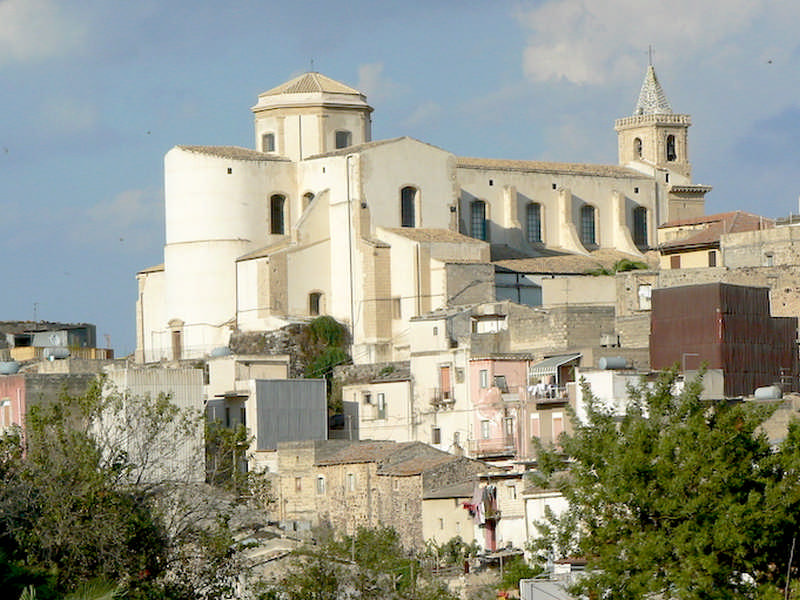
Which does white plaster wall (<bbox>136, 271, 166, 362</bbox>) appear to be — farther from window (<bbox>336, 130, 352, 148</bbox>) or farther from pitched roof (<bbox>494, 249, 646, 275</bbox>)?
pitched roof (<bbox>494, 249, 646, 275</bbox>)

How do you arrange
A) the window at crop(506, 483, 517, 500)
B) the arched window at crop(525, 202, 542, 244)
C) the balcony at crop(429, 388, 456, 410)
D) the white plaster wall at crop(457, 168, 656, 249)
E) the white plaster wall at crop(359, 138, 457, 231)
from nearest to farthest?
the window at crop(506, 483, 517, 500) < the balcony at crop(429, 388, 456, 410) < the white plaster wall at crop(359, 138, 457, 231) < the white plaster wall at crop(457, 168, 656, 249) < the arched window at crop(525, 202, 542, 244)

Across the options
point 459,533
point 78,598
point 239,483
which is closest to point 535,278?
point 459,533

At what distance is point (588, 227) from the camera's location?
258ft

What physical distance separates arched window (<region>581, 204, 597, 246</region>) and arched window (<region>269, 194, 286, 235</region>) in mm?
11456

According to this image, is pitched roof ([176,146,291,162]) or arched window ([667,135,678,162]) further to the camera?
arched window ([667,135,678,162])

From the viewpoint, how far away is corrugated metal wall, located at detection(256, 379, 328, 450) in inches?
Result: 2202

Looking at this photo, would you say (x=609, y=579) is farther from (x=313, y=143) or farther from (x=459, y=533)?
(x=313, y=143)

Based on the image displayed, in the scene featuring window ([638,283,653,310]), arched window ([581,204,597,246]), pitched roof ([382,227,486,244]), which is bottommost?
window ([638,283,653,310])

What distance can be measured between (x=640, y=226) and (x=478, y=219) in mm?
8019

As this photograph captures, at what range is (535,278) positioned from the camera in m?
70.1

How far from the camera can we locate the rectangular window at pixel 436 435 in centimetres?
5709

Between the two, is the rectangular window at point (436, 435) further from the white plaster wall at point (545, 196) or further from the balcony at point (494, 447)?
the white plaster wall at point (545, 196)

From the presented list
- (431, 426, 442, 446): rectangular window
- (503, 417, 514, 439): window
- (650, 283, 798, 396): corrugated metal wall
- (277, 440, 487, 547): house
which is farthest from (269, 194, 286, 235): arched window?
(650, 283, 798, 396): corrugated metal wall

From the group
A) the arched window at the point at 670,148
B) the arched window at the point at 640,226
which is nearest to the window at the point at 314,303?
the arched window at the point at 640,226
